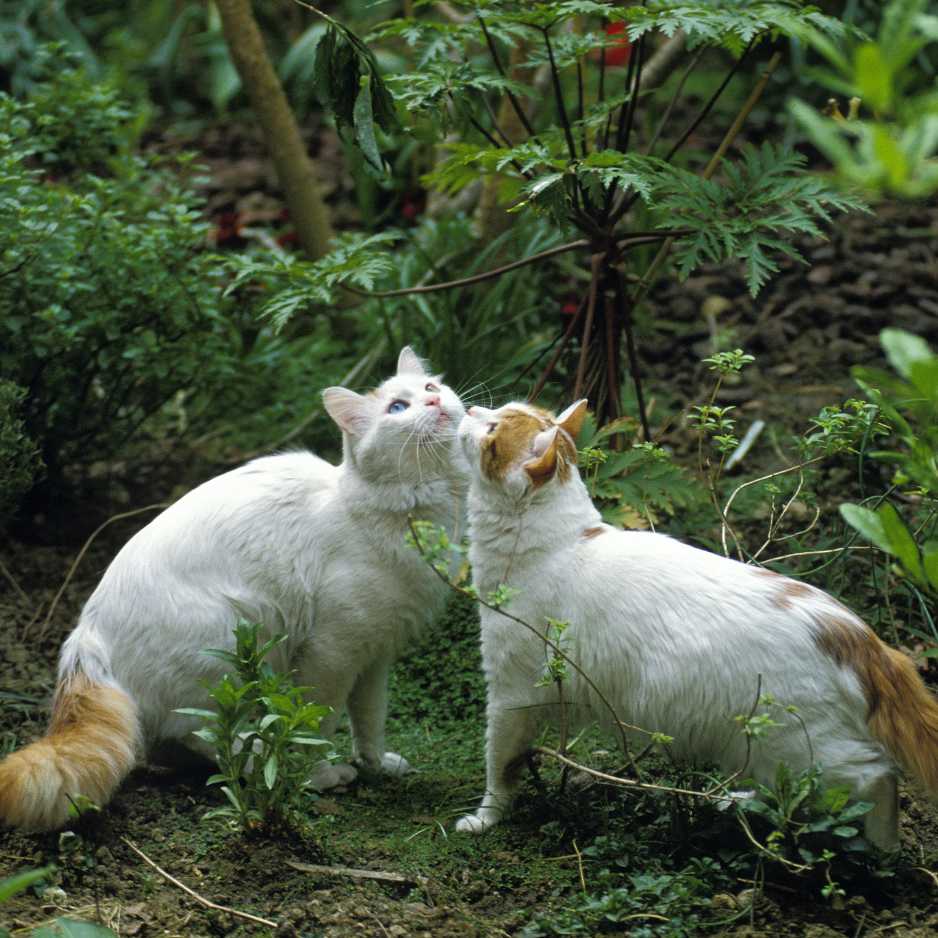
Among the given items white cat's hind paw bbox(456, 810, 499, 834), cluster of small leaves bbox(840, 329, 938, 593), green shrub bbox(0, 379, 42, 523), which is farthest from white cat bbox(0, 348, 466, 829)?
cluster of small leaves bbox(840, 329, 938, 593)

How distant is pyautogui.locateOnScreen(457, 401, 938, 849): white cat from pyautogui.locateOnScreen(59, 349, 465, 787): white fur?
378mm

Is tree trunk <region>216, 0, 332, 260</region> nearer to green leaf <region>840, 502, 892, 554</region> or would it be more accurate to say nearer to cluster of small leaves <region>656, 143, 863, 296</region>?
cluster of small leaves <region>656, 143, 863, 296</region>

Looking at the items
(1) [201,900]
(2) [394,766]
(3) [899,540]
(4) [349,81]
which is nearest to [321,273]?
(4) [349,81]

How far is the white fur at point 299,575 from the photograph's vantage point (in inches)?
145

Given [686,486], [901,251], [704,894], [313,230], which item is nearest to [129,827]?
[704,894]

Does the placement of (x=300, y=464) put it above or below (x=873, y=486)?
above

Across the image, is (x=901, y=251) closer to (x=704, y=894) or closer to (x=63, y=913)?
(x=704, y=894)

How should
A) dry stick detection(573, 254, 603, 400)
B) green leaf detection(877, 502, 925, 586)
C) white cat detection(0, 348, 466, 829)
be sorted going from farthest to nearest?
dry stick detection(573, 254, 603, 400)
white cat detection(0, 348, 466, 829)
green leaf detection(877, 502, 925, 586)

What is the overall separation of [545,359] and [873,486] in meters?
1.64

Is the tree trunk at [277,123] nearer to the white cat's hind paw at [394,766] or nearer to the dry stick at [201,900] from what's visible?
the white cat's hind paw at [394,766]

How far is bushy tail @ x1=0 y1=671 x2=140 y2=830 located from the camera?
123 inches

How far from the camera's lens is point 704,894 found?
2971 mm

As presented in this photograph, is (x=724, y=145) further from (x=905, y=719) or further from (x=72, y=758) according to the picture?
(x=72, y=758)

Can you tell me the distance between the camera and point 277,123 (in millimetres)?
6156
